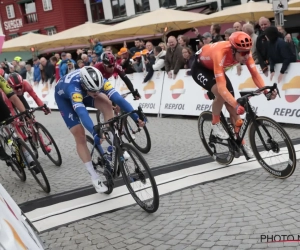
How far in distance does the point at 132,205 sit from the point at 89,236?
862 mm

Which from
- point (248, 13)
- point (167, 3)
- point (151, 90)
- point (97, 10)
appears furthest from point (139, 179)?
point (97, 10)

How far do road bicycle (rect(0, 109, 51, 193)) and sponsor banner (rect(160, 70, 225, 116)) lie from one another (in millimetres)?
4546

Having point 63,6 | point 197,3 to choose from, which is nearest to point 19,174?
point 197,3

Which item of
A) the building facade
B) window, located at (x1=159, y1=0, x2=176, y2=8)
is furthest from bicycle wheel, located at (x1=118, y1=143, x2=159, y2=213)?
the building facade

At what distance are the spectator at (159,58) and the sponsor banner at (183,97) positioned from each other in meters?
0.35

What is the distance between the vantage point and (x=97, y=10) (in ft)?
110

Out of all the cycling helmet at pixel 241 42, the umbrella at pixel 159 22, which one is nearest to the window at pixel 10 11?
the umbrella at pixel 159 22

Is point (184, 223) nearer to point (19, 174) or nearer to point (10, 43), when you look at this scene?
point (19, 174)

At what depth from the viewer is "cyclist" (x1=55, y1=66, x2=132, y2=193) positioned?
4.96 metres

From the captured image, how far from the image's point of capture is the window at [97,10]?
33219 mm

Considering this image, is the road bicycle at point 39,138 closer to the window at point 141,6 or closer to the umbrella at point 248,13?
the umbrella at point 248,13

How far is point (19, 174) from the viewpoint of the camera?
22.4 feet

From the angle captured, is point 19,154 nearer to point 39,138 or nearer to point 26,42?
point 39,138

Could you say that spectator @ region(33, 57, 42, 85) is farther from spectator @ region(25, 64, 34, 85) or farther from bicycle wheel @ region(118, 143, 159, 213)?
bicycle wheel @ region(118, 143, 159, 213)
